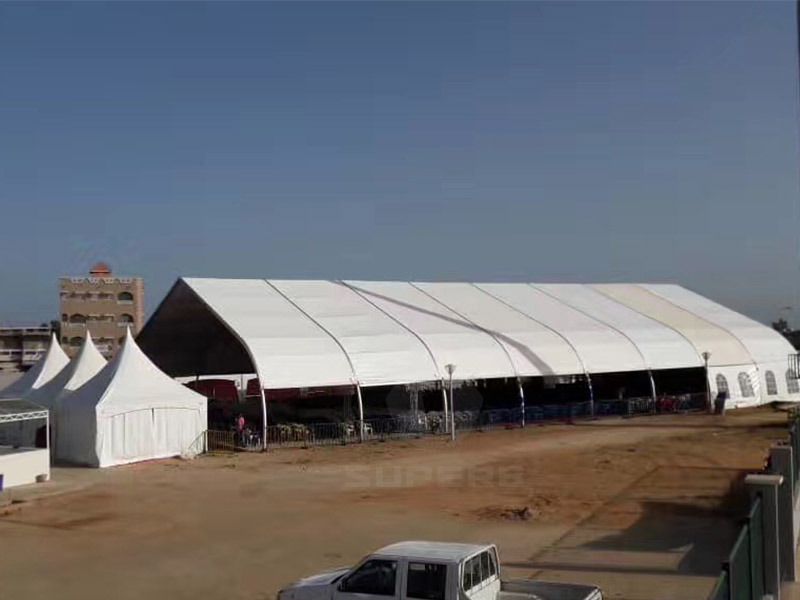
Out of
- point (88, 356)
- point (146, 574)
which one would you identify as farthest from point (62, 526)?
point (88, 356)

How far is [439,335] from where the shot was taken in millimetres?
39000

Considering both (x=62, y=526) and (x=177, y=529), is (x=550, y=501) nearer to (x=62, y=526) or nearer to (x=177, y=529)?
(x=177, y=529)

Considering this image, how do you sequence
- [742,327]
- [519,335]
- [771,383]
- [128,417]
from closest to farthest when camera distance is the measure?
[128,417] < [519,335] < [771,383] < [742,327]

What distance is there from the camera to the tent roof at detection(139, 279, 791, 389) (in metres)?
34.7

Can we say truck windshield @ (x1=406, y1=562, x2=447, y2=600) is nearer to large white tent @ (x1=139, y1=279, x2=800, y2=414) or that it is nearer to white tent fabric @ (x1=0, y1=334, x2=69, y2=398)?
large white tent @ (x1=139, y1=279, x2=800, y2=414)

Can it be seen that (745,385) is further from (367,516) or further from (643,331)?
(367,516)

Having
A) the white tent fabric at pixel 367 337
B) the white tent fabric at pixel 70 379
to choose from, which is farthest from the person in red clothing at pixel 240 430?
the white tent fabric at pixel 70 379

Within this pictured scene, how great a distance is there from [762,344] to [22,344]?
3410 inches

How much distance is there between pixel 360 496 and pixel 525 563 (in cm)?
796

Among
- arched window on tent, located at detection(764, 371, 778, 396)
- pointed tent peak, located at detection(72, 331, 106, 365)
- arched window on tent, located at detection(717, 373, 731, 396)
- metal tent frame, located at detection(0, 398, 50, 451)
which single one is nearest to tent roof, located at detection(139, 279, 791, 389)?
arched window on tent, located at detection(717, 373, 731, 396)

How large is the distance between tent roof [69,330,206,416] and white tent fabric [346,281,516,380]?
11982 mm

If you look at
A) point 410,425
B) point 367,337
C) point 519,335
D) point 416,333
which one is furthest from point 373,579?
point 519,335

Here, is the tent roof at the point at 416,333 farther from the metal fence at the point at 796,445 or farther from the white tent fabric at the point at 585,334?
the metal fence at the point at 796,445

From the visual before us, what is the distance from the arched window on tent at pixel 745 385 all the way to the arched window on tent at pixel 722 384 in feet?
4.40
